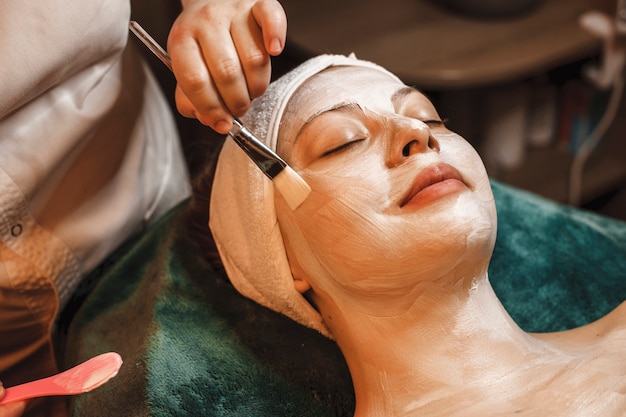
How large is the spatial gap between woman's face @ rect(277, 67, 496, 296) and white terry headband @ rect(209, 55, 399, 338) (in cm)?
2

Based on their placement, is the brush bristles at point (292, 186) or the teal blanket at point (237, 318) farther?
the teal blanket at point (237, 318)

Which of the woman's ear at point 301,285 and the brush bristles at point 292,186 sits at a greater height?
the brush bristles at point 292,186

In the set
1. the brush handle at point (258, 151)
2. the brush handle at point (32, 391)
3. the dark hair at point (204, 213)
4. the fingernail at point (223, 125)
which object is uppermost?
the fingernail at point (223, 125)

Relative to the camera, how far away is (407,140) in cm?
92

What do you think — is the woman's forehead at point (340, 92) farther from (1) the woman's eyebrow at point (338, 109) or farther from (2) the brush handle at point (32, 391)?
(2) the brush handle at point (32, 391)

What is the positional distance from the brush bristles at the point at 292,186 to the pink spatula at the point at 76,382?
290mm

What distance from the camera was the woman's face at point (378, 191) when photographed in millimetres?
874

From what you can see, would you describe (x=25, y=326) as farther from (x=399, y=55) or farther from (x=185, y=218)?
(x=399, y=55)

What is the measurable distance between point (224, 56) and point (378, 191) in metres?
0.25

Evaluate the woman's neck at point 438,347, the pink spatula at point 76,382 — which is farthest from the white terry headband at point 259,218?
the pink spatula at point 76,382

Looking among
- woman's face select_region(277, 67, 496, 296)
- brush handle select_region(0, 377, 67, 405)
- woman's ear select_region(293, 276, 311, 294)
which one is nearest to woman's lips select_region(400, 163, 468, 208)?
woman's face select_region(277, 67, 496, 296)

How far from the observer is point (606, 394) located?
88 cm

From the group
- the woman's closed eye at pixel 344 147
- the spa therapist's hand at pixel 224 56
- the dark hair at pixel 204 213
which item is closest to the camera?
the spa therapist's hand at pixel 224 56

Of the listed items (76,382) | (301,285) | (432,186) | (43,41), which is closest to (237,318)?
(301,285)
